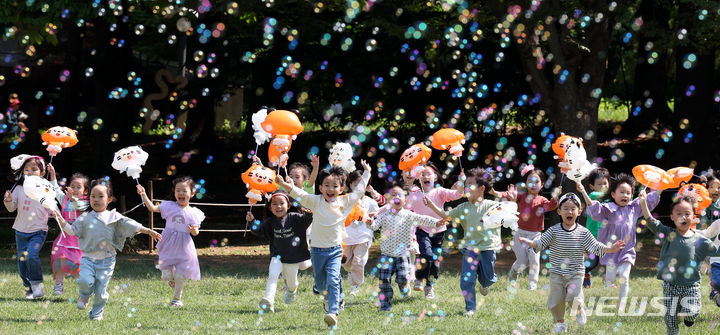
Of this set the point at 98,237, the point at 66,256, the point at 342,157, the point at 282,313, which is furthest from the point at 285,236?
the point at 66,256

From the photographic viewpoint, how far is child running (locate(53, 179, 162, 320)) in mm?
8023

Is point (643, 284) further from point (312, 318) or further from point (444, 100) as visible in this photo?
point (444, 100)

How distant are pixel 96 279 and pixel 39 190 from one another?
3.97ft

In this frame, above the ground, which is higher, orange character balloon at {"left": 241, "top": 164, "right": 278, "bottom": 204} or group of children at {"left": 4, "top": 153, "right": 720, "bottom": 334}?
orange character balloon at {"left": 241, "top": 164, "right": 278, "bottom": 204}

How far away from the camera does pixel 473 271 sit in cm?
838

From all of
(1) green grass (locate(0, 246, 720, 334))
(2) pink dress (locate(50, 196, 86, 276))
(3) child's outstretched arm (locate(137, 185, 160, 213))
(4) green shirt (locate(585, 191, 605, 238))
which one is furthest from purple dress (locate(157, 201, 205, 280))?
(4) green shirt (locate(585, 191, 605, 238))

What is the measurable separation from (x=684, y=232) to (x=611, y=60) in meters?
14.5

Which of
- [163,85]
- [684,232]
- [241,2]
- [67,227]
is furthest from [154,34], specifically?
[684,232]

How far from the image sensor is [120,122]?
20.7 metres

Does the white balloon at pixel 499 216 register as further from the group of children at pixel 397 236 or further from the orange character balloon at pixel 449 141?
the orange character balloon at pixel 449 141

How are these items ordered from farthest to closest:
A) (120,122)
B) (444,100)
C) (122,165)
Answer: (444,100) < (120,122) < (122,165)

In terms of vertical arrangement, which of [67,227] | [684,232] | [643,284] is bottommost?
[643,284]

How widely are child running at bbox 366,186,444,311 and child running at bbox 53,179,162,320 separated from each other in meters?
2.30

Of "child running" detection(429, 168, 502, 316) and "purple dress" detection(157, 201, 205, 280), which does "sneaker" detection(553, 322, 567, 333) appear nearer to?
"child running" detection(429, 168, 502, 316)
